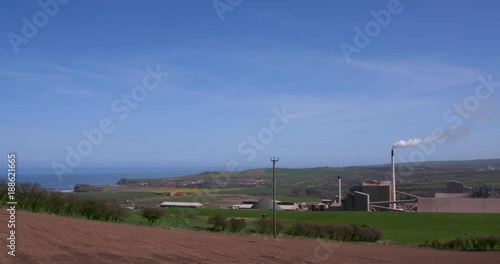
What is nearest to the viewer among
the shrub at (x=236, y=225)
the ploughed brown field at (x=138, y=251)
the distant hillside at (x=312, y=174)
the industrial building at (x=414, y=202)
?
the ploughed brown field at (x=138, y=251)

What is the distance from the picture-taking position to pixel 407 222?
50.2 m

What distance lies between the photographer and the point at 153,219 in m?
38.3

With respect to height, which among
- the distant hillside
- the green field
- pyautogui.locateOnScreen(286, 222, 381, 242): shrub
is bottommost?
the green field

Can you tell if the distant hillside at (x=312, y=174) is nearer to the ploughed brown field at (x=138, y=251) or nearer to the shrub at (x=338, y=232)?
the shrub at (x=338, y=232)

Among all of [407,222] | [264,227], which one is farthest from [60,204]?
[407,222]

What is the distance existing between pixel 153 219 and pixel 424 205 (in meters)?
35.9

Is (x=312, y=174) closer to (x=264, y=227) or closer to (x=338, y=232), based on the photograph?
(x=338, y=232)

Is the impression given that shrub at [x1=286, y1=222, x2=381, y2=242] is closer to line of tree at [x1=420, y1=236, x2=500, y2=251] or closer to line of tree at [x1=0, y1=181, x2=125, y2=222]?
line of tree at [x1=420, y1=236, x2=500, y2=251]

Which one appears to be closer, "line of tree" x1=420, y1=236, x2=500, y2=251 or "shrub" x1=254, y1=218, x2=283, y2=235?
"line of tree" x1=420, y1=236, x2=500, y2=251

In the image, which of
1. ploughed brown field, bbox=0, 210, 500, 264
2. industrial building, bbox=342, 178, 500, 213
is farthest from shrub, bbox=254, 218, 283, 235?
industrial building, bbox=342, 178, 500, 213

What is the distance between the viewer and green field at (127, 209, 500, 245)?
3931 centimetres

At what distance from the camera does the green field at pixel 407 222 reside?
3931cm

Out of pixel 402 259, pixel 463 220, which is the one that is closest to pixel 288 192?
pixel 463 220

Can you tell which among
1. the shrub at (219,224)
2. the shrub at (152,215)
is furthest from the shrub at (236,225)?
the shrub at (152,215)
